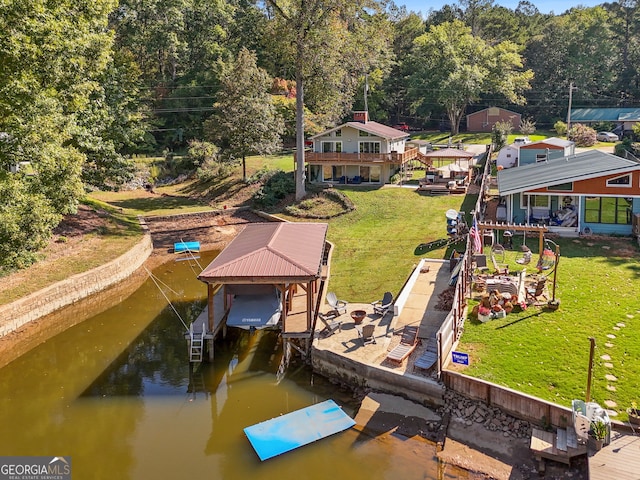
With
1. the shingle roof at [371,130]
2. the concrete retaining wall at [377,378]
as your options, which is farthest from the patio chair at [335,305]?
the shingle roof at [371,130]

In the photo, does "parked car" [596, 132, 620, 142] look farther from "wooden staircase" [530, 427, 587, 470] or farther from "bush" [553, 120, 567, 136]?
"wooden staircase" [530, 427, 587, 470]

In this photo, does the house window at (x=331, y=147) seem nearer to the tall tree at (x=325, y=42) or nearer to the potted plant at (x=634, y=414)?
the tall tree at (x=325, y=42)

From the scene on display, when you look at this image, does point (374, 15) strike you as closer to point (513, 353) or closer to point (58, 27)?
point (58, 27)

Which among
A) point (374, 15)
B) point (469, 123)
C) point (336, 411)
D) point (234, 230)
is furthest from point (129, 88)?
point (469, 123)

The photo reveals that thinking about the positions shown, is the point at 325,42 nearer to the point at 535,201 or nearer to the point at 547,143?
the point at 535,201

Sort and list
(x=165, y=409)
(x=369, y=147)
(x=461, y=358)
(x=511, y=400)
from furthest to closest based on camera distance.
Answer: (x=369, y=147) < (x=165, y=409) < (x=461, y=358) < (x=511, y=400)

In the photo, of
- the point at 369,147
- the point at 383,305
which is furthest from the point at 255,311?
the point at 369,147

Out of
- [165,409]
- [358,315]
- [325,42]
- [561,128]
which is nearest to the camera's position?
[165,409]
